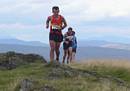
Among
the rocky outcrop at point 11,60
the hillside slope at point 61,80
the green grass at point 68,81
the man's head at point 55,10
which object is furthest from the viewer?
the rocky outcrop at point 11,60

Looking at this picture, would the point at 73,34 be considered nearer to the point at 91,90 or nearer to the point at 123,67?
the point at 123,67

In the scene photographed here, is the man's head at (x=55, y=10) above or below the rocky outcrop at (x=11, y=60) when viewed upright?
above

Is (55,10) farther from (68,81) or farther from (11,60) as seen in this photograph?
(68,81)

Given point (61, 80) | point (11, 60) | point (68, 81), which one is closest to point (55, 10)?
point (11, 60)

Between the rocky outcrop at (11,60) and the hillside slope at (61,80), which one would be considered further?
the rocky outcrop at (11,60)

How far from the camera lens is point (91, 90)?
47.6 ft

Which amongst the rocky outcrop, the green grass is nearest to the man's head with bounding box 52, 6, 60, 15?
the green grass

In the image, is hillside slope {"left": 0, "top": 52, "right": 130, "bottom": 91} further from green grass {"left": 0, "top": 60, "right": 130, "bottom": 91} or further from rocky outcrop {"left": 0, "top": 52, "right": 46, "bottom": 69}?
rocky outcrop {"left": 0, "top": 52, "right": 46, "bottom": 69}

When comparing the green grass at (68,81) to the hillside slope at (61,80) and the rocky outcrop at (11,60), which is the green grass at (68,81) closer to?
the hillside slope at (61,80)

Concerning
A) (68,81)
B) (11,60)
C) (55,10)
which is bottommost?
(68,81)

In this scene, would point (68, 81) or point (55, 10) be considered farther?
point (55, 10)

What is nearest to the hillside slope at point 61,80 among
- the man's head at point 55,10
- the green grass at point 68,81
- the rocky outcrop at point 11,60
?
the green grass at point 68,81

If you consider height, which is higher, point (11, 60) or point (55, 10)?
point (55, 10)

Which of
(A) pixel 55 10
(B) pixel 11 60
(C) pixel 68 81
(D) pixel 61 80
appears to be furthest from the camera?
(B) pixel 11 60
